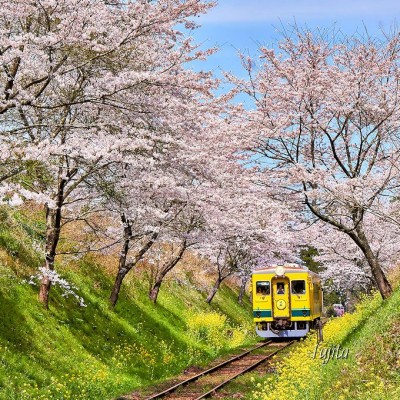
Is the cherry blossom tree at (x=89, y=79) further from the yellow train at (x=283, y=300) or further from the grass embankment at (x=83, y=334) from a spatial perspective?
the yellow train at (x=283, y=300)

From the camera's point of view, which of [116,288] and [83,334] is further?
[116,288]

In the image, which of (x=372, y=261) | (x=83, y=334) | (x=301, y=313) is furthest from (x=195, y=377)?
(x=301, y=313)

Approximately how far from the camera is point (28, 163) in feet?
27.1

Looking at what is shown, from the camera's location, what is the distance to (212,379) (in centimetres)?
1420

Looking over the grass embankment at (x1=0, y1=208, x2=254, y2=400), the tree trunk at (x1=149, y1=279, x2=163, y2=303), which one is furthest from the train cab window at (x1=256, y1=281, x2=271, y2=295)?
the tree trunk at (x1=149, y1=279, x2=163, y2=303)

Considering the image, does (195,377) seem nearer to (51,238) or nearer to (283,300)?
(51,238)

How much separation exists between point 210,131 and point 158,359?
7.33 m

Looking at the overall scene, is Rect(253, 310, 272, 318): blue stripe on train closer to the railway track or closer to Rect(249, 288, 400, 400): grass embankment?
the railway track

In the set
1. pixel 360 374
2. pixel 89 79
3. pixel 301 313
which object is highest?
pixel 89 79

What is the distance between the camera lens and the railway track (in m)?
12.0

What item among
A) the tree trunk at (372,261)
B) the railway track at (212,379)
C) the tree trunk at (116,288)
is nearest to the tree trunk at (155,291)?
the tree trunk at (116,288)

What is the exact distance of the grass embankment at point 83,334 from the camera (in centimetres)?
1109

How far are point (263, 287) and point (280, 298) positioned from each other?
0.85m

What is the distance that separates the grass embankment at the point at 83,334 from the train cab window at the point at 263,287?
253cm
